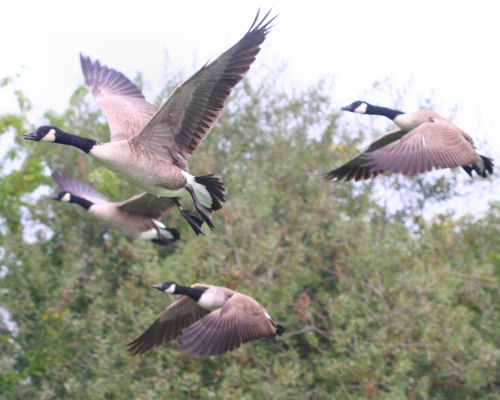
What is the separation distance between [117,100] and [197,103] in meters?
2.14

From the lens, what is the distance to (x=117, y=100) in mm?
8203

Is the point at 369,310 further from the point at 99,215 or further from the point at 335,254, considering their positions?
the point at 99,215

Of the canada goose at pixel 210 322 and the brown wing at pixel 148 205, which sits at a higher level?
the brown wing at pixel 148 205

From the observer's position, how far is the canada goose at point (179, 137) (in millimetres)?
5918

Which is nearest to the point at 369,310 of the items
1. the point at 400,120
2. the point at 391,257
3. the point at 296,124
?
the point at 391,257

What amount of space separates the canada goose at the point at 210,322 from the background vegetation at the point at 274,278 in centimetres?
180

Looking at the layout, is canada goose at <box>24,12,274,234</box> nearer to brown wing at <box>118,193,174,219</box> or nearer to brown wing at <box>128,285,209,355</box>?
brown wing at <box>128,285,209,355</box>

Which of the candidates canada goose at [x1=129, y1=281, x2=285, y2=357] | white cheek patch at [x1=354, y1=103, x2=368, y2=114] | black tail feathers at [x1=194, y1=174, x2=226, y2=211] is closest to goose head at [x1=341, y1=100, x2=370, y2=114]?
white cheek patch at [x1=354, y1=103, x2=368, y2=114]

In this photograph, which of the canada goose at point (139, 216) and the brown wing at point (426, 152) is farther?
the canada goose at point (139, 216)

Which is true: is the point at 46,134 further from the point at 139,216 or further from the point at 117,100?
the point at 139,216

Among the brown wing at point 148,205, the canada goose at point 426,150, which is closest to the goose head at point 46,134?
the brown wing at point 148,205

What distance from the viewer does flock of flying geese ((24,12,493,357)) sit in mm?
6176

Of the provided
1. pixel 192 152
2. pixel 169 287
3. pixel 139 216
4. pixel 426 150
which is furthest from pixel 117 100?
pixel 426 150

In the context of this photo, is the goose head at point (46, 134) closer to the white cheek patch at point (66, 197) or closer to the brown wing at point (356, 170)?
the brown wing at point (356, 170)
